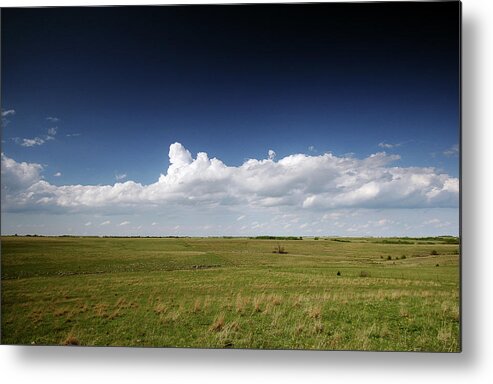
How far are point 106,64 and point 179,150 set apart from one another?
1.22m

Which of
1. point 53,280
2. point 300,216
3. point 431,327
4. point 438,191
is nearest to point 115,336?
point 53,280

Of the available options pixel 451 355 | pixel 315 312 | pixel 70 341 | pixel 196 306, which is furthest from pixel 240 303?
pixel 451 355

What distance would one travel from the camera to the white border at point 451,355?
15.7 feet

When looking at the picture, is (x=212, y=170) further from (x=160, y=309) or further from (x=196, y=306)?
(x=160, y=309)

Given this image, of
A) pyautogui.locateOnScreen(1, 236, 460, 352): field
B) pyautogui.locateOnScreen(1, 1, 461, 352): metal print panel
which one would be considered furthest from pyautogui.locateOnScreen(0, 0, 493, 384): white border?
pyautogui.locateOnScreen(1, 1, 461, 352): metal print panel

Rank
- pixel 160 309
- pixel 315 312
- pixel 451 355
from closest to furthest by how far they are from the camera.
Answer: pixel 451 355 → pixel 315 312 → pixel 160 309

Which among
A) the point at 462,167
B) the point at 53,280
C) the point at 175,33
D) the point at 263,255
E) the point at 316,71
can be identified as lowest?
the point at 53,280

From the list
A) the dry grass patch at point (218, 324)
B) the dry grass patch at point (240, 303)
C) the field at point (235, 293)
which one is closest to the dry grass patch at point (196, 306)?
the field at point (235, 293)

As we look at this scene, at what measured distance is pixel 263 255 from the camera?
523 cm

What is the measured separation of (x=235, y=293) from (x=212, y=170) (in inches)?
52.1

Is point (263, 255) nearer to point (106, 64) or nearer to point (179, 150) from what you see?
point (179, 150)

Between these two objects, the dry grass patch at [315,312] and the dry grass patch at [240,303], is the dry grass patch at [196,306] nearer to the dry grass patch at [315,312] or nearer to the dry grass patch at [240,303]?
the dry grass patch at [240,303]

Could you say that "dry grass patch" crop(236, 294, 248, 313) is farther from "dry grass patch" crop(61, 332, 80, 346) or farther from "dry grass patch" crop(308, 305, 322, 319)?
"dry grass patch" crop(61, 332, 80, 346)

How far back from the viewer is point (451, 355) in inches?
190
